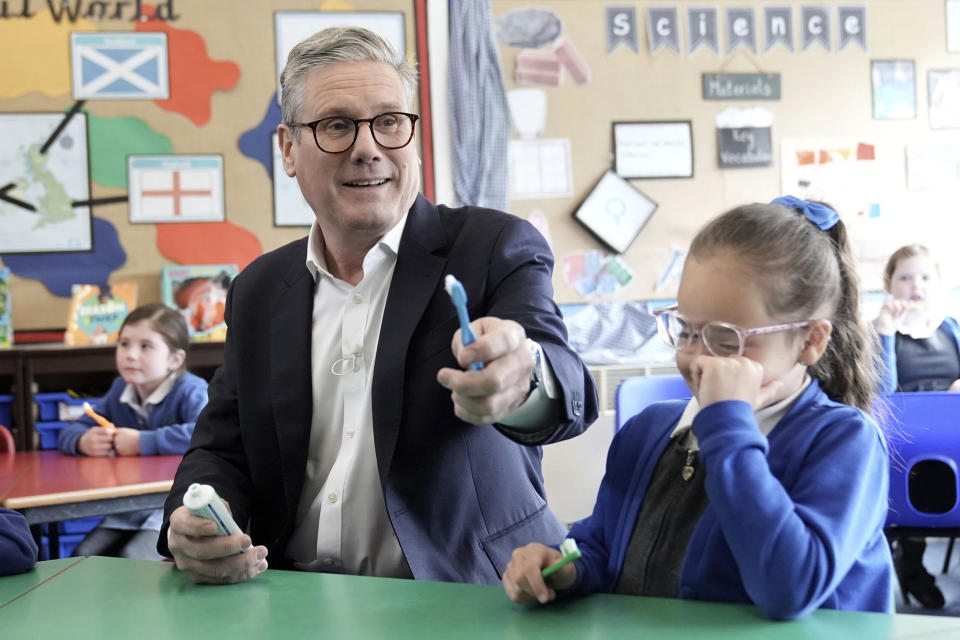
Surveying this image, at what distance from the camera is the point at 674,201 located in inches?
186

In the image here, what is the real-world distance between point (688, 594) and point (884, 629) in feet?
0.79

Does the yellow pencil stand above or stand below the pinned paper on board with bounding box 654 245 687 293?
below

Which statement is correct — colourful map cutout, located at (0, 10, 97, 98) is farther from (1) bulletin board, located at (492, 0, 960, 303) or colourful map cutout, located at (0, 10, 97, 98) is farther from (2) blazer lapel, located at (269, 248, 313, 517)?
(2) blazer lapel, located at (269, 248, 313, 517)

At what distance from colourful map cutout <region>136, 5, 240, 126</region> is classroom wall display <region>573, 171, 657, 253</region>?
175cm

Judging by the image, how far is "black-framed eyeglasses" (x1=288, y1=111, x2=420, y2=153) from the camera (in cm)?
158

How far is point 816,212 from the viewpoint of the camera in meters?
1.26

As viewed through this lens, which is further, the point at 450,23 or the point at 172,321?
the point at 450,23

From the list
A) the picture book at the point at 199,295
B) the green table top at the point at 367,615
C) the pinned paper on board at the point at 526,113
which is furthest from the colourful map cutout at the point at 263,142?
the green table top at the point at 367,615

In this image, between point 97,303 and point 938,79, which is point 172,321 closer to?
point 97,303

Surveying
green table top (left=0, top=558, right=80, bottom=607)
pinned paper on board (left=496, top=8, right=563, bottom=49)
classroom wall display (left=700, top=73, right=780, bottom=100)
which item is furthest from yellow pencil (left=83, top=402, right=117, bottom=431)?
classroom wall display (left=700, top=73, right=780, bottom=100)

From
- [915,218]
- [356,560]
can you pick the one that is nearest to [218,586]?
[356,560]

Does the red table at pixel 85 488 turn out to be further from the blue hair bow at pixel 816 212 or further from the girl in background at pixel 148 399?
the blue hair bow at pixel 816 212

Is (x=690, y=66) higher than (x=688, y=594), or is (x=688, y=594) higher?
(x=690, y=66)

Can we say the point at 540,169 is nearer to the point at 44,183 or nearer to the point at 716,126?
the point at 716,126
